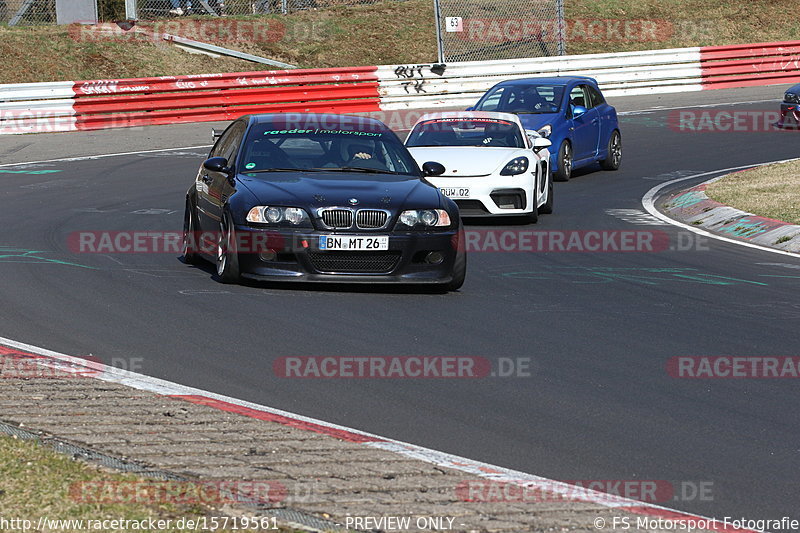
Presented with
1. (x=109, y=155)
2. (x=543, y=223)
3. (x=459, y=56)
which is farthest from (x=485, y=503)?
(x=459, y=56)

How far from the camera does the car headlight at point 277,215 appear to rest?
10.1 meters

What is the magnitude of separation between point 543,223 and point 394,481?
10.4 m

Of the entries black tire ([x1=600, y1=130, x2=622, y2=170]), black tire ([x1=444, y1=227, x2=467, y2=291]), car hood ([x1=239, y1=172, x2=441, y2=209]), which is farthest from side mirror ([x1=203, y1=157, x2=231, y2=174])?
black tire ([x1=600, y1=130, x2=622, y2=170])

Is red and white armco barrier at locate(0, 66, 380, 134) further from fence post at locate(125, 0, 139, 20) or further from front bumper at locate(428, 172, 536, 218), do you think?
front bumper at locate(428, 172, 536, 218)

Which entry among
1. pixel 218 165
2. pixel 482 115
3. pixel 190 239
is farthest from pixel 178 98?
pixel 218 165

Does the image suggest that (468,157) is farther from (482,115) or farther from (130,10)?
(130,10)

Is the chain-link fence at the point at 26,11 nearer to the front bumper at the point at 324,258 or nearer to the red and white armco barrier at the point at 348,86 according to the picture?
the red and white armco barrier at the point at 348,86

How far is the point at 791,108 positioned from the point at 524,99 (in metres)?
8.51

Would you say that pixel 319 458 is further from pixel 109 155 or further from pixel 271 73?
pixel 271 73

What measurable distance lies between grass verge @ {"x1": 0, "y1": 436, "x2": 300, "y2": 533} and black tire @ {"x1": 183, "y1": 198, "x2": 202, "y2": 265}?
20.5 ft

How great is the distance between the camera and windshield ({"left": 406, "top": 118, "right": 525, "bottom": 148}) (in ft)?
53.1

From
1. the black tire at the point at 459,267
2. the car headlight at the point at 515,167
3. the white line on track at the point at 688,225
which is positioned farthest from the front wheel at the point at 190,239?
the white line on track at the point at 688,225

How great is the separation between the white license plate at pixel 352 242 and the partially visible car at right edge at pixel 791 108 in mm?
17838

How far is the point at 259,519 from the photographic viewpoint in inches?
183
